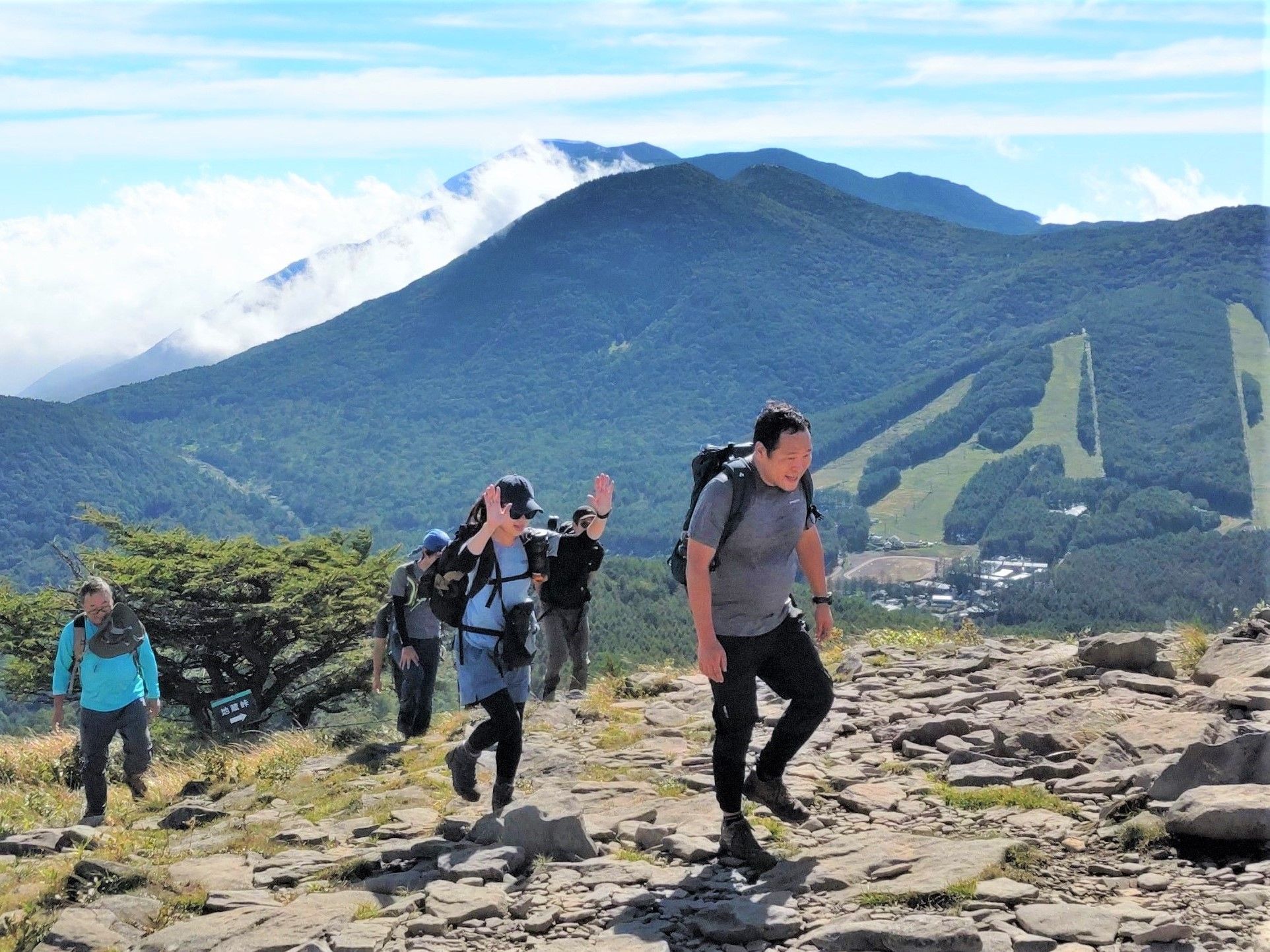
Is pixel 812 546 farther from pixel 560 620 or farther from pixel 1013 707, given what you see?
pixel 560 620

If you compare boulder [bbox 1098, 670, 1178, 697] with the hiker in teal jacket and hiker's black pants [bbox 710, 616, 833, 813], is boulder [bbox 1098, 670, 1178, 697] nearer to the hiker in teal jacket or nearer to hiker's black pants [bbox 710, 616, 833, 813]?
hiker's black pants [bbox 710, 616, 833, 813]

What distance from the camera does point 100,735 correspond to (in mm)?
10250

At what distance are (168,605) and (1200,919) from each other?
1048 inches

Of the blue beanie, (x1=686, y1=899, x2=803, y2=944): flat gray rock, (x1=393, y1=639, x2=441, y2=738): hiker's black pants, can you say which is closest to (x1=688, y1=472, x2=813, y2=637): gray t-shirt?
(x1=686, y1=899, x2=803, y2=944): flat gray rock

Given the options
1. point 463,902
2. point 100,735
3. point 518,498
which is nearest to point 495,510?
point 518,498

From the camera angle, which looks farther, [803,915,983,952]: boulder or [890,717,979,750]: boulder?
[890,717,979,750]: boulder

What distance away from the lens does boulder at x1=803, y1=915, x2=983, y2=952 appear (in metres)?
5.43

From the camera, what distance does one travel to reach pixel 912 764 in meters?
9.15

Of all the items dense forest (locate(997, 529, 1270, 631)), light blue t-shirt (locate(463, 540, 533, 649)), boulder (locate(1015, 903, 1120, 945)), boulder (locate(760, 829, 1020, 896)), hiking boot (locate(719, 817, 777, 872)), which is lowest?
dense forest (locate(997, 529, 1270, 631))

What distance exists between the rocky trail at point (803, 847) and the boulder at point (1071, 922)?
1cm

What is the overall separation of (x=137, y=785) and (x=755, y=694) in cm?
648

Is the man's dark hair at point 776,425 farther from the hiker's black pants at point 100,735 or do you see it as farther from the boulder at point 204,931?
the hiker's black pants at point 100,735

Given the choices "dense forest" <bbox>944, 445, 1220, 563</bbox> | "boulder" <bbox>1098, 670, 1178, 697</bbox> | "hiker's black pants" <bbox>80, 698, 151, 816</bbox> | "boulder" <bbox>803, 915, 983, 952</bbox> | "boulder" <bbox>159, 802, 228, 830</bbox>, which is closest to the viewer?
"boulder" <bbox>803, 915, 983, 952</bbox>

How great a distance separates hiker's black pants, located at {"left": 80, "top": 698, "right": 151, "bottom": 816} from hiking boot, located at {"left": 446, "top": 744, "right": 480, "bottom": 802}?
3.16 meters
